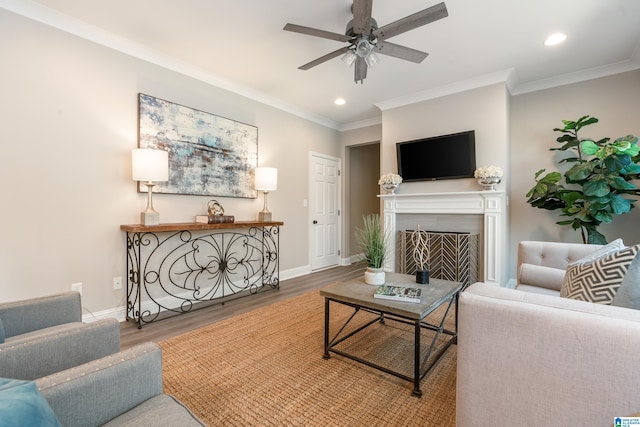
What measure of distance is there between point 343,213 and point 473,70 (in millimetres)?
3103

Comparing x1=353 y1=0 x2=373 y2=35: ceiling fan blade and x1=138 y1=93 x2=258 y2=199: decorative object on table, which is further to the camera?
x1=138 y1=93 x2=258 y2=199: decorative object on table

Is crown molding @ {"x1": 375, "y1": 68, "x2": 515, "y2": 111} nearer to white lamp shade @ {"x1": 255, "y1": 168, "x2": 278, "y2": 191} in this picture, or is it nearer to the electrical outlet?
white lamp shade @ {"x1": 255, "y1": 168, "x2": 278, "y2": 191}

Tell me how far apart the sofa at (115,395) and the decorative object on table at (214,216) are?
2.24m

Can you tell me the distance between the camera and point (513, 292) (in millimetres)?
1078

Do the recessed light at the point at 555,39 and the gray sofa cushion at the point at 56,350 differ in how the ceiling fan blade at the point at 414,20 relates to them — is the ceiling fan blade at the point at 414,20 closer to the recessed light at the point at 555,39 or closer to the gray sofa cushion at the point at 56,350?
the recessed light at the point at 555,39

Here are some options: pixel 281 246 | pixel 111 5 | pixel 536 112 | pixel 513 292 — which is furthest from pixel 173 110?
pixel 536 112

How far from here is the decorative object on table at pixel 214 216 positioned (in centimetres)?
314

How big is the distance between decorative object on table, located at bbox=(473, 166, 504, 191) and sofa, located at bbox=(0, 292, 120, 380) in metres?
3.73

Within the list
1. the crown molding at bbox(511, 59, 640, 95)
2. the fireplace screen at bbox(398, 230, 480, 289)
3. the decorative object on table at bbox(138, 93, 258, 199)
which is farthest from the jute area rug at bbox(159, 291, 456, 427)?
the crown molding at bbox(511, 59, 640, 95)

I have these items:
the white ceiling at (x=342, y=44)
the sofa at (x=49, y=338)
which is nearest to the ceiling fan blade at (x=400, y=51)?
the white ceiling at (x=342, y=44)

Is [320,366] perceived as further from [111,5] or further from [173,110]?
[111,5]

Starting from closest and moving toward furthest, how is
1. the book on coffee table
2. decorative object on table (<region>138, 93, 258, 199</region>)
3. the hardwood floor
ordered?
the book on coffee table
the hardwood floor
decorative object on table (<region>138, 93, 258, 199</region>)

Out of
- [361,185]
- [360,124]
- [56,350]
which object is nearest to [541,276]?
[56,350]

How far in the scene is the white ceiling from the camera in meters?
2.30
